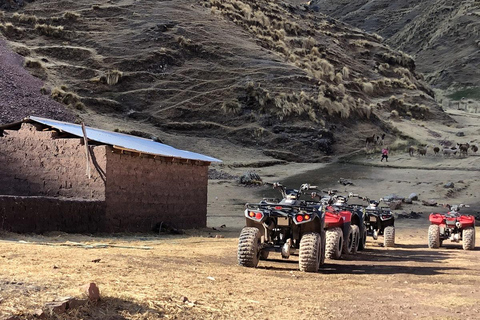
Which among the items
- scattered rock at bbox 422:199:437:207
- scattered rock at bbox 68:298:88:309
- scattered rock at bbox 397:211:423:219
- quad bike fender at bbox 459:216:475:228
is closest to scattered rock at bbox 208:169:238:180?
scattered rock at bbox 422:199:437:207

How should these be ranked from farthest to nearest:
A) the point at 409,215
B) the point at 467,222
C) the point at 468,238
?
the point at 409,215 < the point at 467,222 < the point at 468,238

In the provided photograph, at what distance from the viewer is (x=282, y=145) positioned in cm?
5053

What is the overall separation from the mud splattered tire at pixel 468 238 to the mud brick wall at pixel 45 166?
34.2 feet

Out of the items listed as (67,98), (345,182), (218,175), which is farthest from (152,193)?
(67,98)

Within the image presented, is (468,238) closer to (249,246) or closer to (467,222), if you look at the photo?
(467,222)

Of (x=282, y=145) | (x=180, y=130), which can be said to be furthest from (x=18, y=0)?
(x=282, y=145)

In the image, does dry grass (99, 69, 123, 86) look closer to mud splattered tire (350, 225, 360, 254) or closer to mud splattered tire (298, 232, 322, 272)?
mud splattered tire (350, 225, 360, 254)

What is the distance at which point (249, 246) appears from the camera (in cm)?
1224

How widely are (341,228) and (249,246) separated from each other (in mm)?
4793

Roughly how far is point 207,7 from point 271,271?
2302 inches

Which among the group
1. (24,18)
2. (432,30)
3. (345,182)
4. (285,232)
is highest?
(432,30)

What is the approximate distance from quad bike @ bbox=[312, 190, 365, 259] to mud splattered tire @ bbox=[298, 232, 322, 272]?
5.08ft

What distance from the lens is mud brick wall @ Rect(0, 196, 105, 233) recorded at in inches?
622

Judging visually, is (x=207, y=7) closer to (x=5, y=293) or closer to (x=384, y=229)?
(x=384, y=229)
